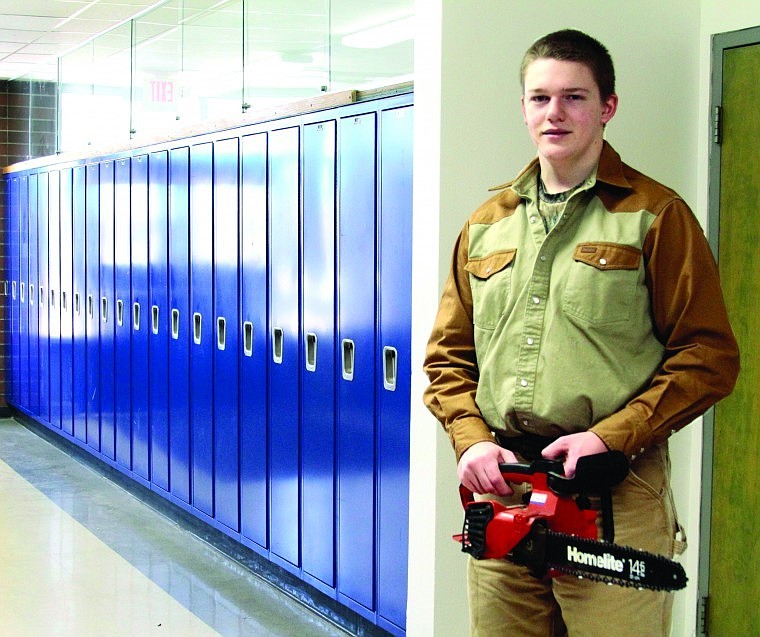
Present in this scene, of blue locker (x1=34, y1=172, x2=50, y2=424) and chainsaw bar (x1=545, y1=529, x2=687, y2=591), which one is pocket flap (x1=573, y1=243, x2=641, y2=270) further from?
blue locker (x1=34, y1=172, x2=50, y2=424)

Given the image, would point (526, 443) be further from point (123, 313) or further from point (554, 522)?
point (123, 313)

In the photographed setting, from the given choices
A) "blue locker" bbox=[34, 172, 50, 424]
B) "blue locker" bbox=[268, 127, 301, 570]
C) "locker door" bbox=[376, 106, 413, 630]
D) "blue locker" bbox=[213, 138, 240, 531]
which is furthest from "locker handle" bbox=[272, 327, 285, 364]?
"blue locker" bbox=[34, 172, 50, 424]

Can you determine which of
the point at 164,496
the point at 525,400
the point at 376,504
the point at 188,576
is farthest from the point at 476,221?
the point at 164,496

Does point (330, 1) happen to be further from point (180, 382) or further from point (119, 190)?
point (119, 190)

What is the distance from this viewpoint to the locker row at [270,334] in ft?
12.6

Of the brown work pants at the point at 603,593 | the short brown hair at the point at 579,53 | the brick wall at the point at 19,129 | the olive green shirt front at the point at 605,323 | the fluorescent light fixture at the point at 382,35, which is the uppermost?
the brick wall at the point at 19,129

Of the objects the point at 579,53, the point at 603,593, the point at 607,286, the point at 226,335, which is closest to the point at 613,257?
the point at 607,286

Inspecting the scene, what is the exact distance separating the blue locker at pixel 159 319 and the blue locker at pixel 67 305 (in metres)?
1.74

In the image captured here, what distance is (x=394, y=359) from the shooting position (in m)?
3.77

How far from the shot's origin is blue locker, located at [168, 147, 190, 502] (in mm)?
5637

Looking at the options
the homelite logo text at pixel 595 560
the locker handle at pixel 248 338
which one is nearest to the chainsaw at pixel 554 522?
the homelite logo text at pixel 595 560

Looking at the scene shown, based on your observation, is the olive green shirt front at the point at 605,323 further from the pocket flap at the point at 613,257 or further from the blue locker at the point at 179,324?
the blue locker at the point at 179,324

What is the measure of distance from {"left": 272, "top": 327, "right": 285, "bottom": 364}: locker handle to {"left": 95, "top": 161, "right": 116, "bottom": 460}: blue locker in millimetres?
2487

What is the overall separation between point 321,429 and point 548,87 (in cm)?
248
